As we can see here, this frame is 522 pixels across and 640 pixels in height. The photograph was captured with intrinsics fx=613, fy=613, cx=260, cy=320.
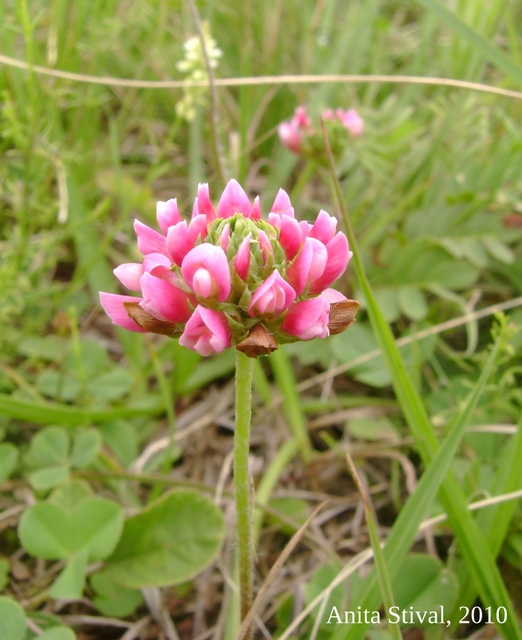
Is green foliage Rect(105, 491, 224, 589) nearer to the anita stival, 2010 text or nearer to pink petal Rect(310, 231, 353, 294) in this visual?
the anita stival, 2010 text

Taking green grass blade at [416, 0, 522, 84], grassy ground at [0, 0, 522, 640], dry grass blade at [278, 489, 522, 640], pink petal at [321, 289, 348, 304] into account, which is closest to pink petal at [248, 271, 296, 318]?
pink petal at [321, 289, 348, 304]

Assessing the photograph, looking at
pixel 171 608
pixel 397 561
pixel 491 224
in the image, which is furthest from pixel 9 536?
pixel 491 224

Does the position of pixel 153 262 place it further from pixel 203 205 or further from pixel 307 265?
pixel 307 265

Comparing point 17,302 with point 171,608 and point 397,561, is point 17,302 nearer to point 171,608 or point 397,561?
point 171,608

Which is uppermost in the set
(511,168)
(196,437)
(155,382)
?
(511,168)

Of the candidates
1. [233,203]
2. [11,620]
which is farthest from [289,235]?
[11,620]

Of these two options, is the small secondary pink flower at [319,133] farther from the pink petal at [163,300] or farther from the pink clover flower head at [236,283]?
the pink petal at [163,300]
